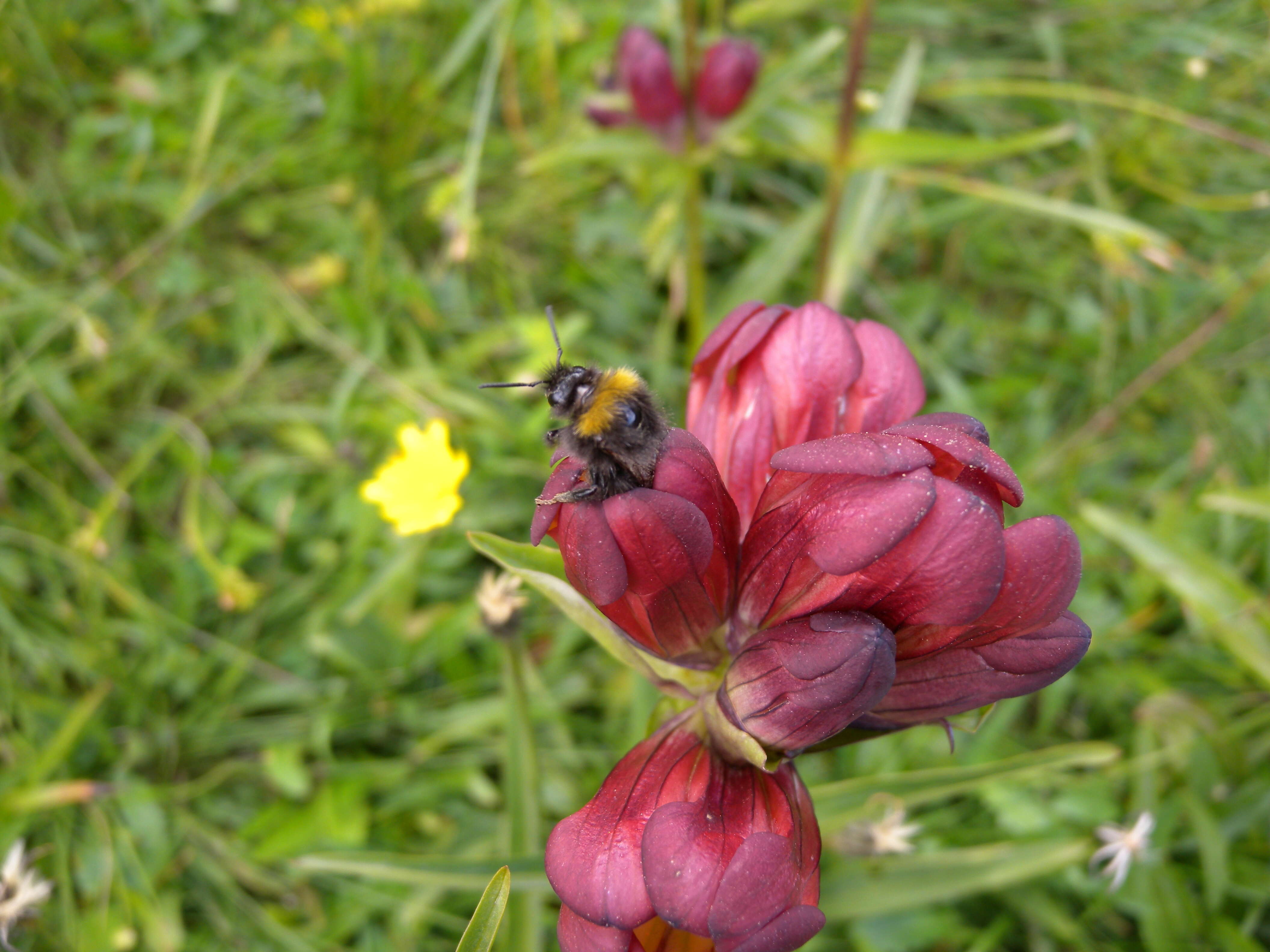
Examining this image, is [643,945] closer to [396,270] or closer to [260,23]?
[396,270]

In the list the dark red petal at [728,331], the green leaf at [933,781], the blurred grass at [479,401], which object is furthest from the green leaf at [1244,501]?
the dark red petal at [728,331]

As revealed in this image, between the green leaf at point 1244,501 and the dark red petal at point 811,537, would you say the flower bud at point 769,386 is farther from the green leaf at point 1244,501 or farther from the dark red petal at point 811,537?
the green leaf at point 1244,501

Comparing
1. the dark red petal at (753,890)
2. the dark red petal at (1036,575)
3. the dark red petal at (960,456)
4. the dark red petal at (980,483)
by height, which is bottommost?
the dark red petal at (753,890)

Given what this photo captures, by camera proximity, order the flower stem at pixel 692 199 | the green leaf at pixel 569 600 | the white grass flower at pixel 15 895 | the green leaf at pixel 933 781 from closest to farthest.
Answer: the green leaf at pixel 569 600 → the green leaf at pixel 933 781 → the white grass flower at pixel 15 895 → the flower stem at pixel 692 199

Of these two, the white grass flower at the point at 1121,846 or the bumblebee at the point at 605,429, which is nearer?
the bumblebee at the point at 605,429

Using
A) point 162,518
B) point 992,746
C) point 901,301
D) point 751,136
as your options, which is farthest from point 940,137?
point 162,518

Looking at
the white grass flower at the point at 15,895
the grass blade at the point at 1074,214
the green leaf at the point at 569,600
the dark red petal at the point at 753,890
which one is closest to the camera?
the dark red petal at the point at 753,890

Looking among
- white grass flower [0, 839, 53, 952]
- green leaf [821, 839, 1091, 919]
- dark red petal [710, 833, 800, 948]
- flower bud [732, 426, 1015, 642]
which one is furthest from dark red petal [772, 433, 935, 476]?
white grass flower [0, 839, 53, 952]

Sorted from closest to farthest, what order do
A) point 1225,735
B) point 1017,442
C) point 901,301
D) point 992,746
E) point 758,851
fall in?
point 758,851 → point 1225,735 → point 992,746 → point 1017,442 → point 901,301
